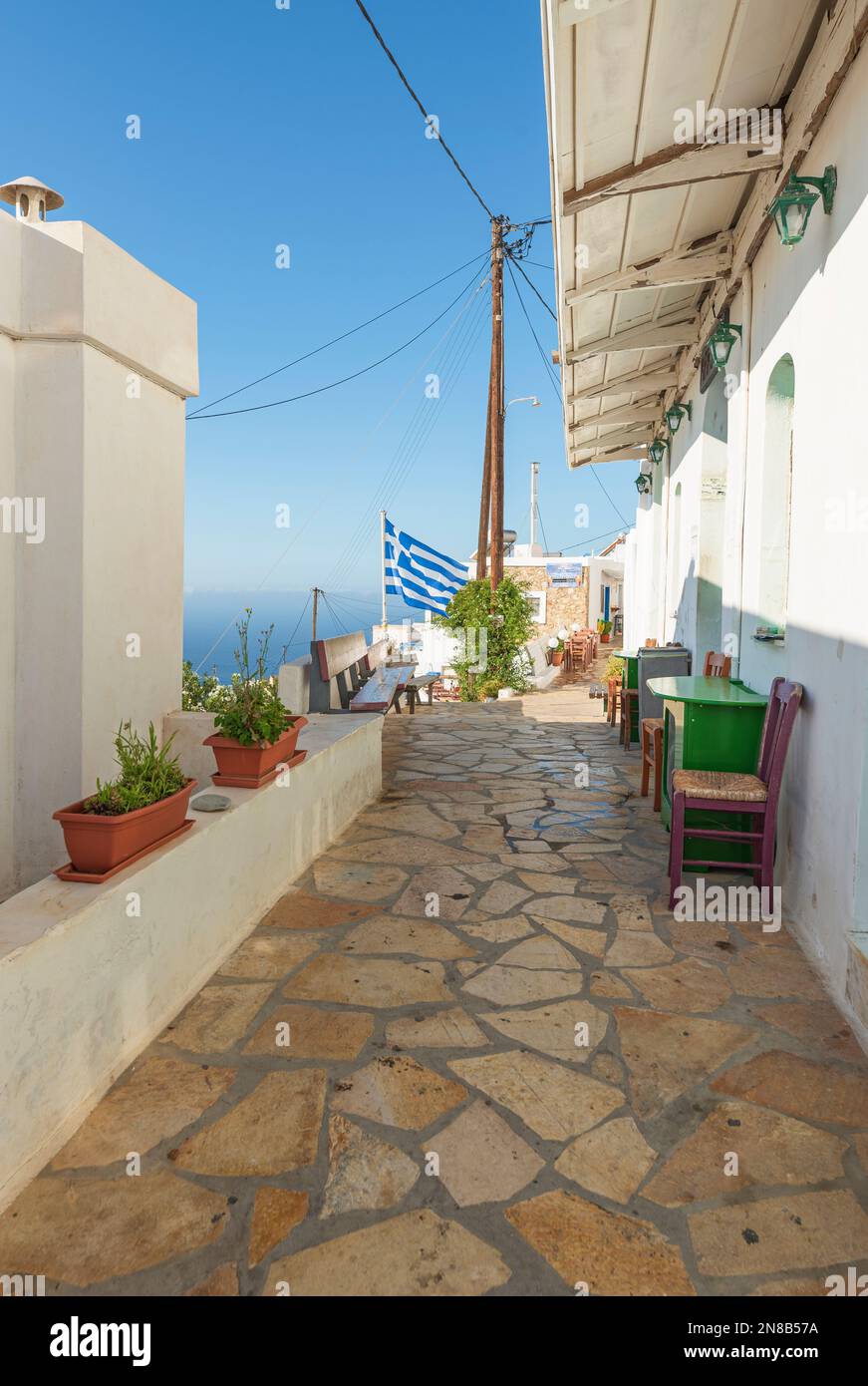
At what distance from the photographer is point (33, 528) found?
4102 mm

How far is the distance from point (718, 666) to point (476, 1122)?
4272 mm

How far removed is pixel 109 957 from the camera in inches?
105

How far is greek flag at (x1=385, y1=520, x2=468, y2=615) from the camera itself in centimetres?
1891

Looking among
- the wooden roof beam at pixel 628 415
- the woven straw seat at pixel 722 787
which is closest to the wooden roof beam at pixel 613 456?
the wooden roof beam at pixel 628 415

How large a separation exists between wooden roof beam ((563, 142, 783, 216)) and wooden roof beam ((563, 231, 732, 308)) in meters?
1.45

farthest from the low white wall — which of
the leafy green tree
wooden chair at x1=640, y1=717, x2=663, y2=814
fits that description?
the leafy green tree

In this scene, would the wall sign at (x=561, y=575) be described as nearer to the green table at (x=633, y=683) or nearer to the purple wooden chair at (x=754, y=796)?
the green table at (x=633, y=683)

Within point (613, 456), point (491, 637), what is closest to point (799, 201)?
point (613, 456)

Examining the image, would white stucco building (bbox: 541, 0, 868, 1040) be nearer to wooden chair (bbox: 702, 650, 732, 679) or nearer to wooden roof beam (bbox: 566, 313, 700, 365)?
wooden chair (bbox: 702, 650, 732, 679)

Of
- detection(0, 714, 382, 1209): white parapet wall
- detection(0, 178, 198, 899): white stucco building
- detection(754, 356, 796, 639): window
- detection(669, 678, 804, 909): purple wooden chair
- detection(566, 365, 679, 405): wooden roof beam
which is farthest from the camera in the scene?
detection(566, 365, 679, 405): wooden roof beam

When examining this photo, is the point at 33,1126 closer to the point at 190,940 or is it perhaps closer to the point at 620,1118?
the point at 190,940

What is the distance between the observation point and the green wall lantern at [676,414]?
842 cm

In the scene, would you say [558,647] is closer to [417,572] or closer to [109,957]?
[417,572]
